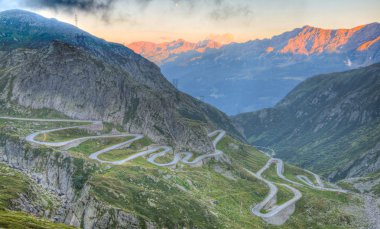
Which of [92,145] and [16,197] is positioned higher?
[16,197]

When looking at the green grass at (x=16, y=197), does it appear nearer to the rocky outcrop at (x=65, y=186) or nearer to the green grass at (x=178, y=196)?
the rocky outcrop at (x=65, y=186)

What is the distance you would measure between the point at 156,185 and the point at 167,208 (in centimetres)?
1852

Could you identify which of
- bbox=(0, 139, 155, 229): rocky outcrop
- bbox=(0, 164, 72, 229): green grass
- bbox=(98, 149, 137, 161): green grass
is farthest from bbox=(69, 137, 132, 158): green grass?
bbox=(0, 164, 72, 229): green grass

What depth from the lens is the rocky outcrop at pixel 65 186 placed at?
9825cm

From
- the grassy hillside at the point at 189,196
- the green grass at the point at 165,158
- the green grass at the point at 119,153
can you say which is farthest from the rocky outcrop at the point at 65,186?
the green grass at the point at 165,158

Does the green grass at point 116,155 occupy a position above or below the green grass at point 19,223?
below

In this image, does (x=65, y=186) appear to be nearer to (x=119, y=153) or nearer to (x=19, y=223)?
(x=119, y=153)

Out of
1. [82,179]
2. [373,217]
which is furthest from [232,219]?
[373,217]

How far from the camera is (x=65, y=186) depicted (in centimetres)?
12669

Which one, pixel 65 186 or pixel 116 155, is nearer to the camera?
pixel 65 186

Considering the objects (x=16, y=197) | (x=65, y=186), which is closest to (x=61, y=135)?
(x=65, y=186)

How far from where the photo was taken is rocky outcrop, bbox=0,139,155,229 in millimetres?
98250

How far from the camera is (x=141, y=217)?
10100 cm

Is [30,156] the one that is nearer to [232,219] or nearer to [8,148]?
[8,148]
